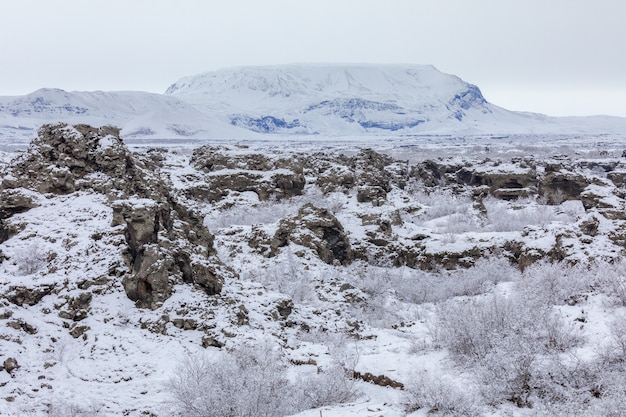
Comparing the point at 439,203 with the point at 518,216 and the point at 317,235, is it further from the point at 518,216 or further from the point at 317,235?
the point at 317,235

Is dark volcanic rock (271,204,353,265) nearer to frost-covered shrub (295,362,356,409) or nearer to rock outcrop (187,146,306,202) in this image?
frost-covered shrub (295,362,356,409)

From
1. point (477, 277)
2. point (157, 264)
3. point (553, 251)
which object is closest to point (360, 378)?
point (157, 264)

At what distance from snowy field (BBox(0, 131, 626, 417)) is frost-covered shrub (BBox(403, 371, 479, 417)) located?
0.03m

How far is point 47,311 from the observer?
13.0m

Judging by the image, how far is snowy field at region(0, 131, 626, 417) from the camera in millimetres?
8688

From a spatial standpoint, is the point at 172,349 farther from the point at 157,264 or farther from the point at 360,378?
the point at 360,378

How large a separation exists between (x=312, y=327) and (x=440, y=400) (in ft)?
27.7

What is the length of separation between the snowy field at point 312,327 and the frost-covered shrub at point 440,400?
0.03 m

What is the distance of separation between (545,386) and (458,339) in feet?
8.93

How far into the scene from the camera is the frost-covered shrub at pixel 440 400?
25.8 ft

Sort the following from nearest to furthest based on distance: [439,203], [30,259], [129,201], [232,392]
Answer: [232,392]
[30,259]
[129,201]
[439,203]

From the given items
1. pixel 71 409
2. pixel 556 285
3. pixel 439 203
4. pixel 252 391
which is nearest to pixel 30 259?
pixel 71 409

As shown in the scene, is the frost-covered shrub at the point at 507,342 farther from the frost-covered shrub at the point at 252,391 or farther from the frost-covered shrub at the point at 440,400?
the frost-covered shrub at the point at 252,391

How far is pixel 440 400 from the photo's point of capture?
801 cm
